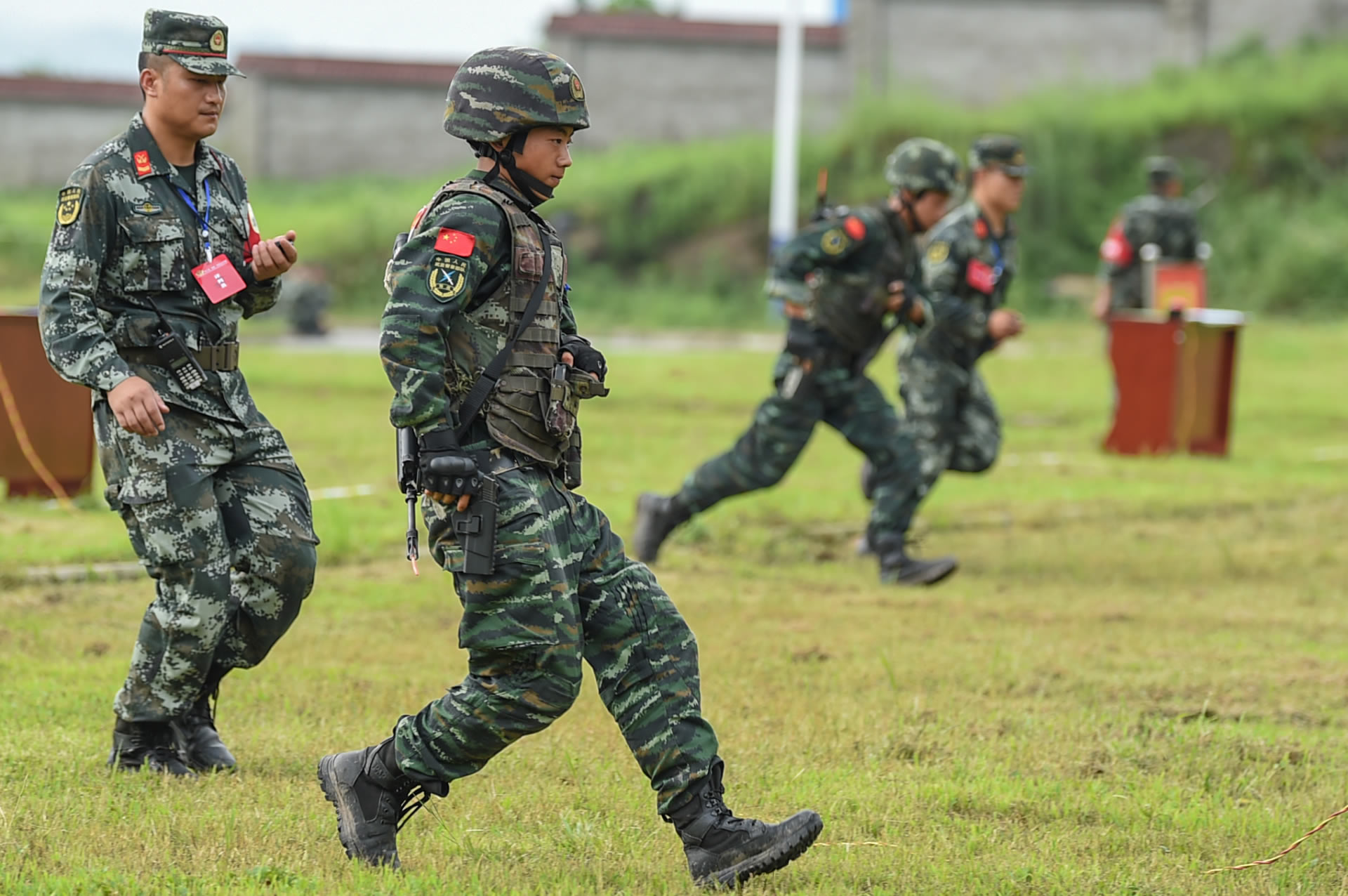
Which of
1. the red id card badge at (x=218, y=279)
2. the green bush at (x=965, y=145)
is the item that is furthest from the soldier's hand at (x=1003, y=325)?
the green bush at (x=965, y=145)

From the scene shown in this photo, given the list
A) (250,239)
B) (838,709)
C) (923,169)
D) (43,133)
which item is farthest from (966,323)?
(43,133)

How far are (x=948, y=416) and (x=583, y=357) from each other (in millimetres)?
5521

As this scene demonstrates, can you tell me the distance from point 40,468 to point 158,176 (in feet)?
18.3

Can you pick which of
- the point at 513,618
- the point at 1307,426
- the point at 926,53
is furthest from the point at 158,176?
the point at 926,53

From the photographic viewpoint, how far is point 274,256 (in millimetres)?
5367

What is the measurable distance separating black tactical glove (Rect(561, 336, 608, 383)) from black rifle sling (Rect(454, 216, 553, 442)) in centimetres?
16

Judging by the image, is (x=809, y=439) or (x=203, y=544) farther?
(x=809, y=439)

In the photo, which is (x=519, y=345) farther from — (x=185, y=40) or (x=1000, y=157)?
(x=1000, y=157)

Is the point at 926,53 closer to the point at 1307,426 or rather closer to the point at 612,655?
the point at 1307,426

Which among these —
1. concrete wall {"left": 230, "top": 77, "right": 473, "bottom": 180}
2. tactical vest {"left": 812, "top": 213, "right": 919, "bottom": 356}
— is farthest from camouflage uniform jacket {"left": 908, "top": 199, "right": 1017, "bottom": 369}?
concrete wall {"left": 230, "top": 77, "right": 473, "bottom": 180}

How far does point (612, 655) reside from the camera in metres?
4.54

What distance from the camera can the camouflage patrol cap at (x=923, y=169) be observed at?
8859mm

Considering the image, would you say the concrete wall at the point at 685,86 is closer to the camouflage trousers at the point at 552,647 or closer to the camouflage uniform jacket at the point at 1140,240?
the camouflage uniform jacket at the point at 1140,240

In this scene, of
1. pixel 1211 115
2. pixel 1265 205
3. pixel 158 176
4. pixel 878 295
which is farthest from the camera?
pixel 1211 115
